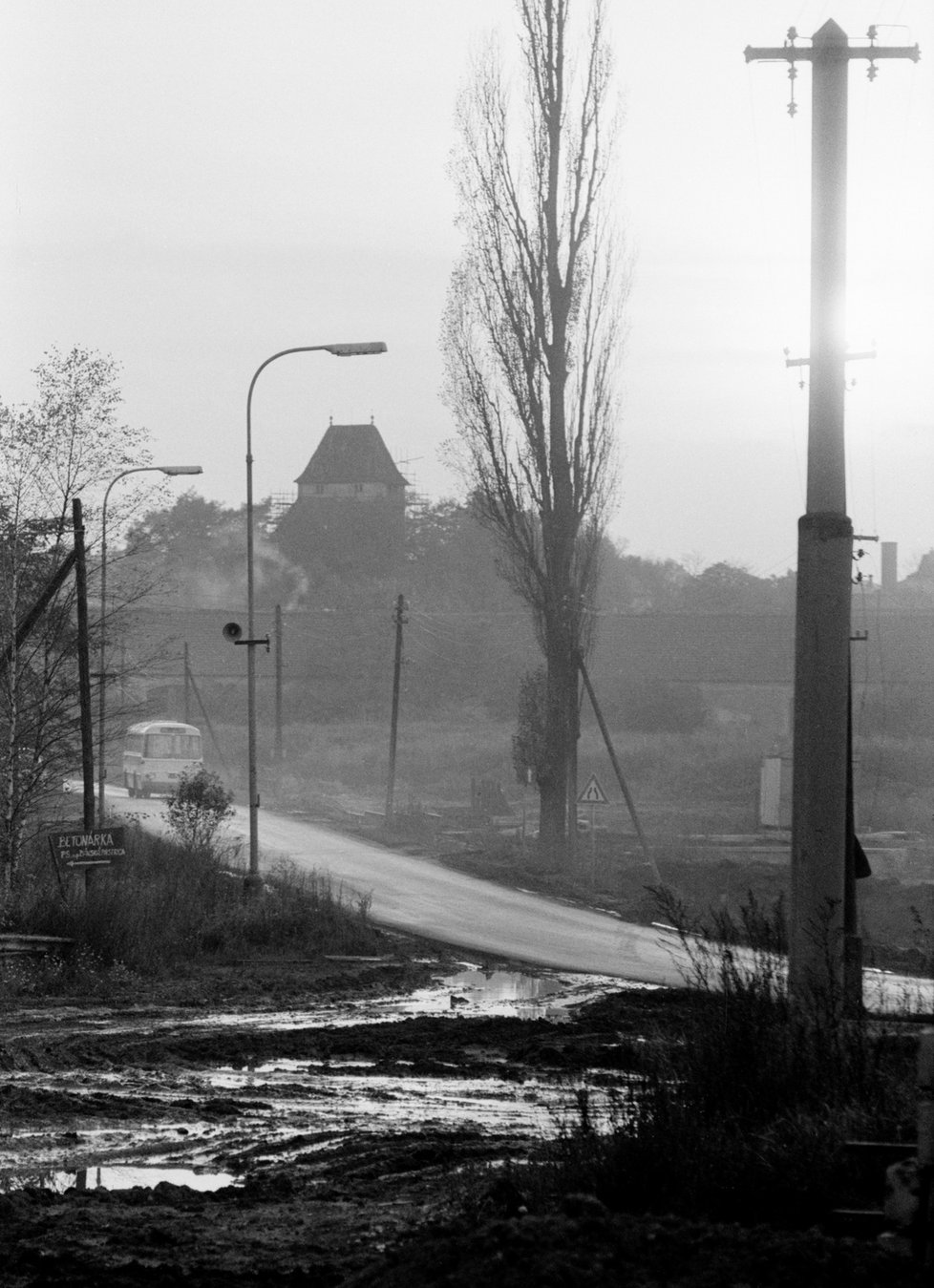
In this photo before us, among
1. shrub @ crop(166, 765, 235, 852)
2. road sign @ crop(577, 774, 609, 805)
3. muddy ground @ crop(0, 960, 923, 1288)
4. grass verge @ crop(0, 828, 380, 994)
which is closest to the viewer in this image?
muddy ground @ crop(0, 960, 923, 1288)

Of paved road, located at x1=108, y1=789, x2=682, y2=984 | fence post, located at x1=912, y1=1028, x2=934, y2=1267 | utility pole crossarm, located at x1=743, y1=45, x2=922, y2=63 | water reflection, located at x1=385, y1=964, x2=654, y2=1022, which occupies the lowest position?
paved road, located at x1=108, y1=789, x2=682, y2=984

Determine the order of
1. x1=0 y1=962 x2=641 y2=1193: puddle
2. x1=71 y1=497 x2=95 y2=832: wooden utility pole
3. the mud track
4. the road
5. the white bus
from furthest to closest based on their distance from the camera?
the white bus, x1=71 y1=497 x2=95 y2=832: wooden utility pole, the road, x1=0 y1=962 x2=641 y2=1193: puddle, the mud track

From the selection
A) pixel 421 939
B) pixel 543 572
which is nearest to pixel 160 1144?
pixel 421 939

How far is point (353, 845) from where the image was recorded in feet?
128

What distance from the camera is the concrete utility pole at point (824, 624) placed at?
963 centimetres

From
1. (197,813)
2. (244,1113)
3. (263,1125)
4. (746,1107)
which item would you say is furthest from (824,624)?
(197,813)

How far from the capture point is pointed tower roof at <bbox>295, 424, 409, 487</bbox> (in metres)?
130

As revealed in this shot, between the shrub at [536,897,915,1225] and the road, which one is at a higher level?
the shrub at [536,897,915,1225]

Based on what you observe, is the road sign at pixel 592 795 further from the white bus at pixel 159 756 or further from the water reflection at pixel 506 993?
the white bus at pixel 159 756

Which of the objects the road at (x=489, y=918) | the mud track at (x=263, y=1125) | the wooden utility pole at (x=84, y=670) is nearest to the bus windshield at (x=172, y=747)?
the road at (x=489, y=918)

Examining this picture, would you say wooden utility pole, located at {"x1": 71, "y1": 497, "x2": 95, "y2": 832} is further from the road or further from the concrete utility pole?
the concrete utility pole

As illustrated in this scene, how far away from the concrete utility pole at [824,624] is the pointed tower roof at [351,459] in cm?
11951

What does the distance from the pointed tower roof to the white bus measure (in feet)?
240

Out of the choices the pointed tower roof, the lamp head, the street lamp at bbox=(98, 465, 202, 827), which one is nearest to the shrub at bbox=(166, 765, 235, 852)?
the street lamp at bbox=(98, 465, 202, 827)
